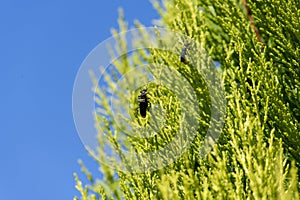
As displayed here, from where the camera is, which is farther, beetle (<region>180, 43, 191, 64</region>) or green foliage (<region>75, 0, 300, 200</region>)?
beetle (<region>180, 43, 191, 64</region>)

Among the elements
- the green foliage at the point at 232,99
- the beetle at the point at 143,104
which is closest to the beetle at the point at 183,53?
the green foliage at the point at 232,99

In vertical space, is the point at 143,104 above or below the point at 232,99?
above

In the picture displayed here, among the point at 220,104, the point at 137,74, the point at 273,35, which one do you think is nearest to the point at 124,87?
the point at 137,74

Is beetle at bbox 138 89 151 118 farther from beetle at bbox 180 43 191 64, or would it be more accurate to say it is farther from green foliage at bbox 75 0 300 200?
beetle at bbox 180 43 191 64

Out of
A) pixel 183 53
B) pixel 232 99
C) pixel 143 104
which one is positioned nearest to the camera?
pixel 232 99

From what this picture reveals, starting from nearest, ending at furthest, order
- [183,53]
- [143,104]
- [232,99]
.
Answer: [232,99] → [143,104] → [183,53]

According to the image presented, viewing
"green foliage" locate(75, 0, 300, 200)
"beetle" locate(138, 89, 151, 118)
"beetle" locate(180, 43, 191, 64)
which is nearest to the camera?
"green foliage" locate(75, 0, 300, 200)

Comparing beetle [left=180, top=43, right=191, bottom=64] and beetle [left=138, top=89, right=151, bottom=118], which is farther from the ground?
beetle [left=180, top=43, right=191, bottom=64]

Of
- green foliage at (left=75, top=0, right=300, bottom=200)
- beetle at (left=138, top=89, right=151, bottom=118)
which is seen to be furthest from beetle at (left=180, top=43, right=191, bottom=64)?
beetle at (left=138, top=89, right=151, bottom=118)

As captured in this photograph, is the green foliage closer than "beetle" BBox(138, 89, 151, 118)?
Yes

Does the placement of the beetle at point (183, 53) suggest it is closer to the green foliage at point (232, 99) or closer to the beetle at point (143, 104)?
the green foliage at point (232, 99)

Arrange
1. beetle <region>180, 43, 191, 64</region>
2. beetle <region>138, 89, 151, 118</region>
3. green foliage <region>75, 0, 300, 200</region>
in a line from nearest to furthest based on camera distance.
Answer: green foliage <region>75, 0, 300, 200</region>
beetle <region>138, 89, 151, 118</region>
beetle <region>180, 43, 191, 64</region>

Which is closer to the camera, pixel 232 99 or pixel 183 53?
pixel 232 99
